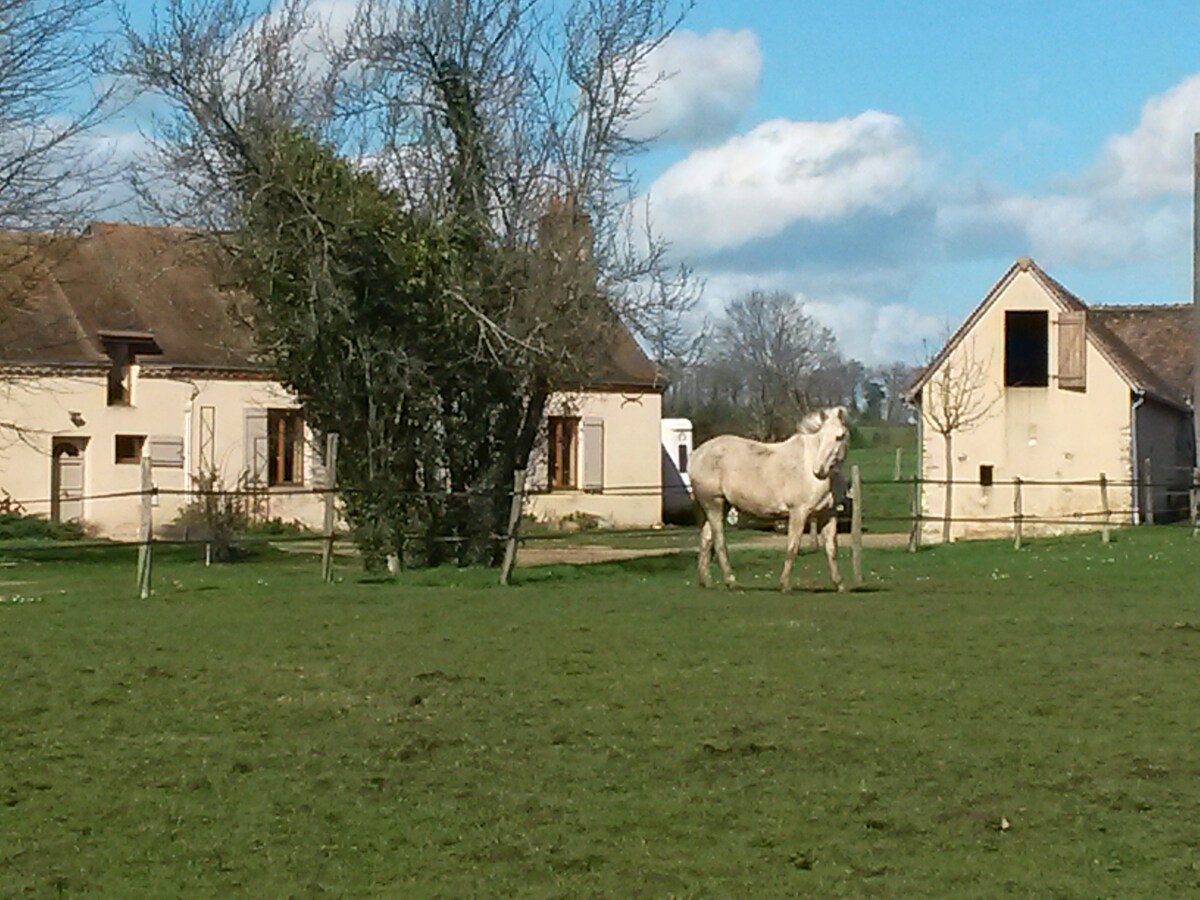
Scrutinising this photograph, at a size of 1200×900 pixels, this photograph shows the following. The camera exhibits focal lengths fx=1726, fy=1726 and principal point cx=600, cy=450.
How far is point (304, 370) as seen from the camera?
66.5 feet

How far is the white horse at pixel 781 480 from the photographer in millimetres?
16625

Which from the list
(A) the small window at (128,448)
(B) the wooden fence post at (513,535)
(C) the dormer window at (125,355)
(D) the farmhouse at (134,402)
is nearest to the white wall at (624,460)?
(D) the farmhouse at (134,402)

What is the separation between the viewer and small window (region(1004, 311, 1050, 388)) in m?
34.9

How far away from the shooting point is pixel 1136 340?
134 ft

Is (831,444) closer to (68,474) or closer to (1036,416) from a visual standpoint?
(1036,416)

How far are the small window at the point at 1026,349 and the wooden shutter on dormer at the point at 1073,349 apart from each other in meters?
0.77

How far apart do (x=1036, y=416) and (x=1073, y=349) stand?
1.60 m

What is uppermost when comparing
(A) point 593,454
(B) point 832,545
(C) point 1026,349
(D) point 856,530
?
(C) point 1026,349

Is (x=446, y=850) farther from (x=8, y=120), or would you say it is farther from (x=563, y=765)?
(x=8, y=120)

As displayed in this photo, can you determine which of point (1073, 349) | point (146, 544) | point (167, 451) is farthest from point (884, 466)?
point (146, 544)

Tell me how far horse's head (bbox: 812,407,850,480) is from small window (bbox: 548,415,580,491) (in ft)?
62.7

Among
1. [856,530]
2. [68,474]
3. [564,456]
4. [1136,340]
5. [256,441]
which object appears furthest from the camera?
[1136,340]

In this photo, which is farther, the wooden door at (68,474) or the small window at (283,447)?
the small window at (283,447)

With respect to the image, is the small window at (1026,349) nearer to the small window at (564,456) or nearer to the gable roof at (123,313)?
the gable roof at (123,313)
